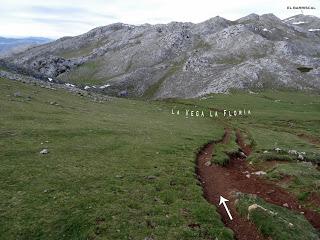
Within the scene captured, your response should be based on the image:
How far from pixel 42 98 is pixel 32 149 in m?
40.4

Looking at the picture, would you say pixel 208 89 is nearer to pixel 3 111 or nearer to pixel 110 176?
pixel 3 111

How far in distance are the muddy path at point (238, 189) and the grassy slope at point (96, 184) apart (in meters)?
1.34

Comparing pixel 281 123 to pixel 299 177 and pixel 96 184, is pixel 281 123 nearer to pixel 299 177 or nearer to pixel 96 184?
pixel 299 177

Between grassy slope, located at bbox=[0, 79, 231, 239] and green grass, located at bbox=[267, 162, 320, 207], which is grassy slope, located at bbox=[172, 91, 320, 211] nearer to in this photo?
green grass, located at bbox=[267, 162, 320, 207]

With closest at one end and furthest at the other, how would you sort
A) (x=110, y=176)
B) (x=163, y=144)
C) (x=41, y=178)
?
(x=41, y=178) → (x=110, y=176) → (x=163, y=144)

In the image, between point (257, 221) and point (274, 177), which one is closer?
point (257, 221)

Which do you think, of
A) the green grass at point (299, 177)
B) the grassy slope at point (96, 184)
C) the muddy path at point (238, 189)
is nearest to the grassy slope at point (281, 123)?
the green grass at point (299, 177)

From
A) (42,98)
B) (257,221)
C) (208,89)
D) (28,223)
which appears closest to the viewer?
(28,223)

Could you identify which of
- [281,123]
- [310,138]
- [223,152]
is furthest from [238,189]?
[281,123]

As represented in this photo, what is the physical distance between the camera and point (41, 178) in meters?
31.3

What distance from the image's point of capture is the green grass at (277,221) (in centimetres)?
2548

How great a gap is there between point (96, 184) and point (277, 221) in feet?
46.7

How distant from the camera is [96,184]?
3116 centimetres

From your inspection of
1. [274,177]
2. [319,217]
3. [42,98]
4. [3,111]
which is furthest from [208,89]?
[319,217]
